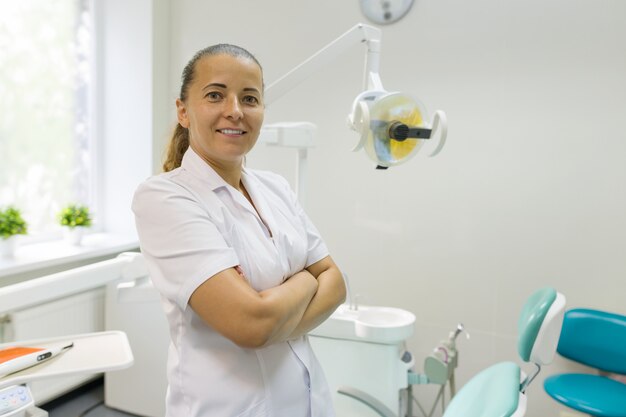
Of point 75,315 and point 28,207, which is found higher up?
point 28,207

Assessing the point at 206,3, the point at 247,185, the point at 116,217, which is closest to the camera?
the point at 247,185

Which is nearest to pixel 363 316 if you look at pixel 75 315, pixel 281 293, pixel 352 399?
pixel 352 399

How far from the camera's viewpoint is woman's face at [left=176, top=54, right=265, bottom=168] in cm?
98

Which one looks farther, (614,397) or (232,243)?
(614,397)

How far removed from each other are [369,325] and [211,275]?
39.6 inches

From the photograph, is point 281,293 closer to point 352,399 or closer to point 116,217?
point 352,399

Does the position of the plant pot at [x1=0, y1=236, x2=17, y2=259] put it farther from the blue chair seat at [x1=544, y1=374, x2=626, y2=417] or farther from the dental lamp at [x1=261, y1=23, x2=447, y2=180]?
the blue chair seat at [x1=544, y1=374, x2=626, y2=417]

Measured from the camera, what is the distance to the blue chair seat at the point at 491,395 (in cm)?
99

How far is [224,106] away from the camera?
98 centimetres

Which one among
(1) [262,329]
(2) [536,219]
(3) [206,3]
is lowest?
(1) [262,329]

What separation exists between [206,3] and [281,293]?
90.6 inches

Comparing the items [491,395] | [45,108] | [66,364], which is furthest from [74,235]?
[491,395]

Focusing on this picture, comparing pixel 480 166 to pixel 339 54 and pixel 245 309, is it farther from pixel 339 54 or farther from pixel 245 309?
pixel 245 309

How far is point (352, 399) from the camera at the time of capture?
1809 mm
